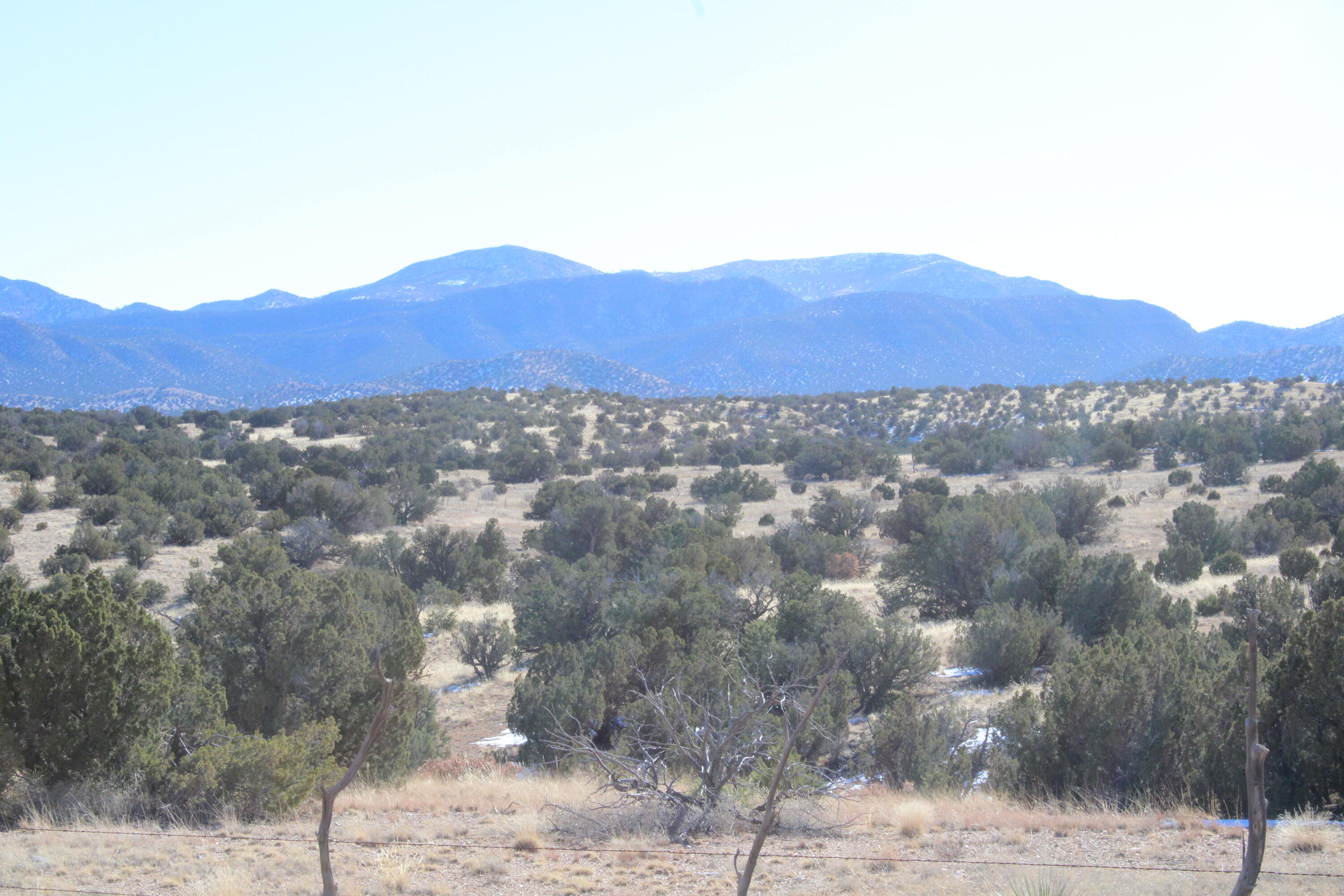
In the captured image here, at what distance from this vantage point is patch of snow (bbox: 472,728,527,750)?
519 inches

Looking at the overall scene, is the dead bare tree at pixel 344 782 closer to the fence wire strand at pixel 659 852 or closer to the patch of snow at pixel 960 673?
the fence wire strand at pixel 659 852

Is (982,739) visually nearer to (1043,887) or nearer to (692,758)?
(692,758)

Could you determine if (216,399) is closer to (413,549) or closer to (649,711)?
(413,549)

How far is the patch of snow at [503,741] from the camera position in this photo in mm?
13188

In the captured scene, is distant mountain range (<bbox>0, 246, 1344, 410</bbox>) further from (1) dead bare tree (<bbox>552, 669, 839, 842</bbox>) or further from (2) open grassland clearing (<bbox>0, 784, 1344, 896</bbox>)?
(2) open grassland clearing (<bbox>0, 784, 1344, 896</bbox>)

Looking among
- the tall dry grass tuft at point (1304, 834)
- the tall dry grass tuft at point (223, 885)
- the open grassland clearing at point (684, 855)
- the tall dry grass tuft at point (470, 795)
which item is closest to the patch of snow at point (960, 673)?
the open grassland clearing at point (684, 855)

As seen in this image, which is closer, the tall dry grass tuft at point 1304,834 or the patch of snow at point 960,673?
the tall dry grass tuft at point 1304,834

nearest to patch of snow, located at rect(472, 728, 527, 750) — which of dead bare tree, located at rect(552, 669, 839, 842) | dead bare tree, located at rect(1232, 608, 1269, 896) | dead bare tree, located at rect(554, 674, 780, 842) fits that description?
dead bare tree, located at rect(552, 669, 839, 842)

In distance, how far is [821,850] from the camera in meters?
6.47

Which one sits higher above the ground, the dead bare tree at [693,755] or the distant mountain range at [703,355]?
the distant mountain range at [703,355]

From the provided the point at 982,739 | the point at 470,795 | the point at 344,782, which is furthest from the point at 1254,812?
the point at 982,739

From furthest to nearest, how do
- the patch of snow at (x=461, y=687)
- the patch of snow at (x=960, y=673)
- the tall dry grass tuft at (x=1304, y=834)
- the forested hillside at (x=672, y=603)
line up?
1. the patch of snow at (x=461, y=687)
2. the patch of snow at (x=960, y=673)
3. the forested hillside at (x=672, y=603)
4. the tall dry grass tuft at (x=1304, y=834)

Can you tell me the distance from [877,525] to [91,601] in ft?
86.2

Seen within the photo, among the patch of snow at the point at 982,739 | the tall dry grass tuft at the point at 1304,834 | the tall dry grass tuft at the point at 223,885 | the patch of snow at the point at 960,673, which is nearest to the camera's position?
the tall dry grass tuft at the point at 223,885
